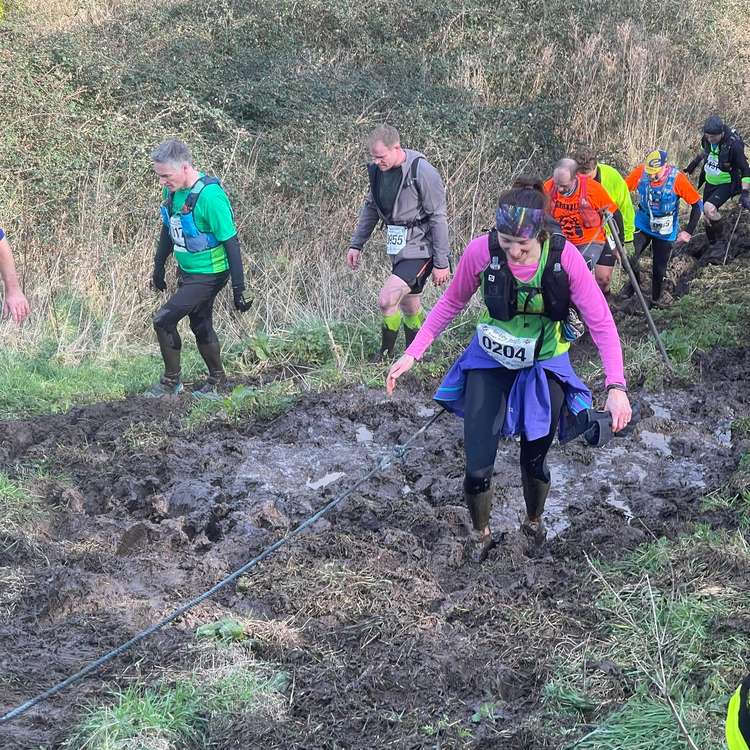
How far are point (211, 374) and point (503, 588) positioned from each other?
4249mm

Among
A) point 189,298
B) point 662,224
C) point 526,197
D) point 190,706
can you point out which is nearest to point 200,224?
point 189,298

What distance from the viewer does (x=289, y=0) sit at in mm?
17641

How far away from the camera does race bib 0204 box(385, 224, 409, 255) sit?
27.2ft

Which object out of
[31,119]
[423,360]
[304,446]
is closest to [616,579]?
[304,446]

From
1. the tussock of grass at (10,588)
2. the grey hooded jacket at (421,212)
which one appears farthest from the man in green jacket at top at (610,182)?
the tussock of grass at (10,588)

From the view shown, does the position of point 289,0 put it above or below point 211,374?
above

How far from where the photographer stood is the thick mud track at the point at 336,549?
4.20 metres

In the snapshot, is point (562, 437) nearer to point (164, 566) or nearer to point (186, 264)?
point (164, 566)

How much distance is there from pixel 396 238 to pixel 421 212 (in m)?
0.31

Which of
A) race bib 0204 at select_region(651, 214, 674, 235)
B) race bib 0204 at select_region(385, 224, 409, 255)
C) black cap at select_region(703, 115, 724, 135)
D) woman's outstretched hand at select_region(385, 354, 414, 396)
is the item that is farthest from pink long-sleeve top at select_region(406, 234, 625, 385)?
black cap at select_region(703, 115, 724, 135)

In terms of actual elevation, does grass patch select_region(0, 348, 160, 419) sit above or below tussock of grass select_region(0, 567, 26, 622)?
above

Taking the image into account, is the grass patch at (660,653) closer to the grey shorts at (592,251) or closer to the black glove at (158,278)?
the grey shorts at (592,251)

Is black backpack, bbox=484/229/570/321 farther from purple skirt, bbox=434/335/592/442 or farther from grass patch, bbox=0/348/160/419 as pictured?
grass patch, bbox=0/348/160/419

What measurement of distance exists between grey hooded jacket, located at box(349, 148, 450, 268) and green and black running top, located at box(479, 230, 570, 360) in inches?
136
